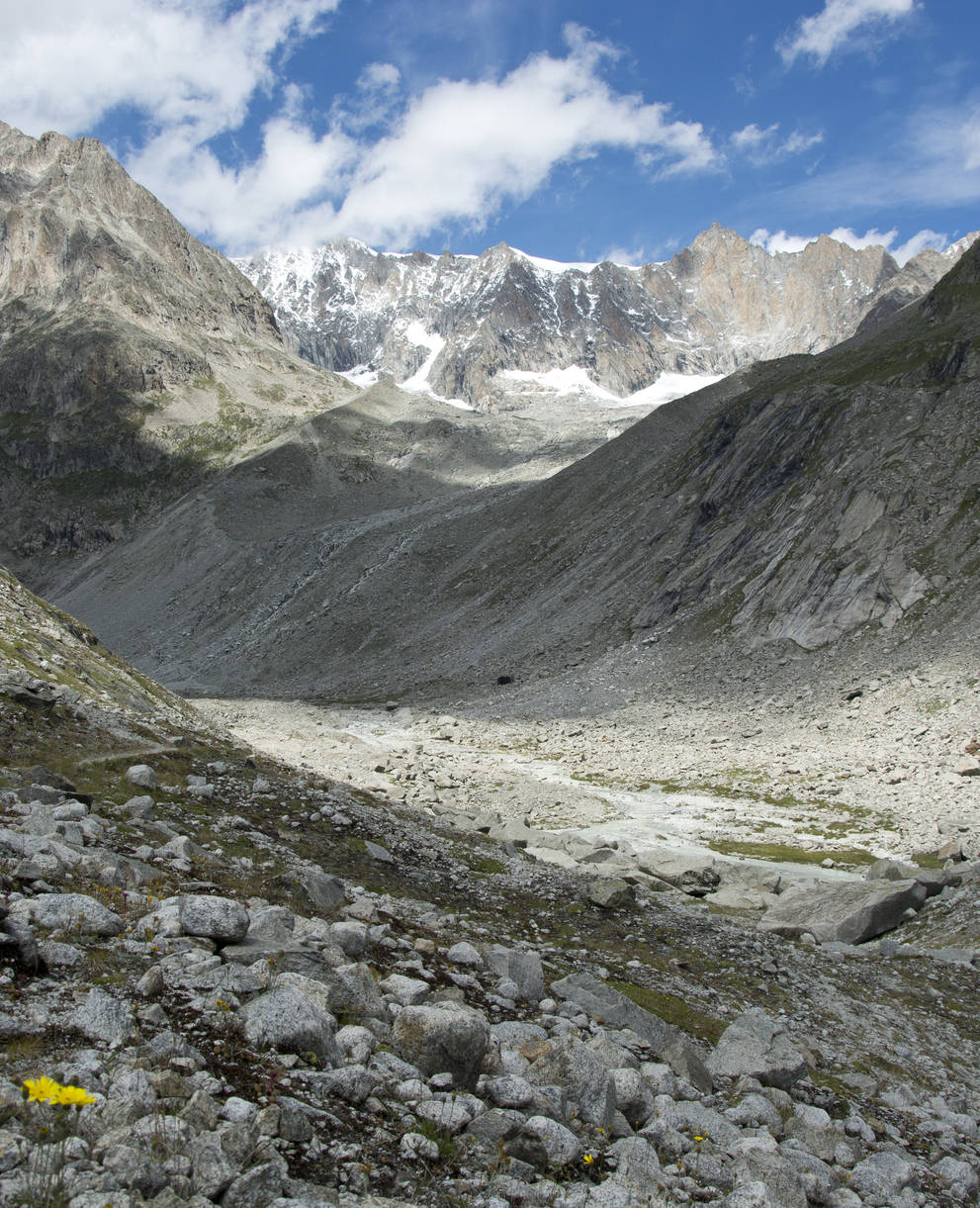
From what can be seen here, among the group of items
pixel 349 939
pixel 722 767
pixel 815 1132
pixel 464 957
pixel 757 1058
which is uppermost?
pixel 349 939

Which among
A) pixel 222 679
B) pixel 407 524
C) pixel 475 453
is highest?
pixel 475 453

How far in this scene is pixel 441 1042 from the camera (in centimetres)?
739

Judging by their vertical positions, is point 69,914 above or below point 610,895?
above

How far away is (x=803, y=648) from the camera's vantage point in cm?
5272

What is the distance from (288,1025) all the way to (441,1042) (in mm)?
1434

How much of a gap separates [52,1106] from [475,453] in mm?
156073

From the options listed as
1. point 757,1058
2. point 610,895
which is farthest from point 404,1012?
point 610,895

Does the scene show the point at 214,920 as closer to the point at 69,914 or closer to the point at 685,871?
the point at 69,914

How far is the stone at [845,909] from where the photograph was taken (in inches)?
728

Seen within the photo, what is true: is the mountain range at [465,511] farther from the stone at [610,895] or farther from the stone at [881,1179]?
the stone at [881,1179]

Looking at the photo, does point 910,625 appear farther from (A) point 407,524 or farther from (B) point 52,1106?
(A) point 407,524

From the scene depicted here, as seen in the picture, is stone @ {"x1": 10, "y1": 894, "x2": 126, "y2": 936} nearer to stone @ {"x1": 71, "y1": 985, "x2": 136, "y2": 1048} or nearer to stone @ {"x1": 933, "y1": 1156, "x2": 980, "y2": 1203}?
stone @ {"x1": 71, "y1": 985, "x2": 136, "y2": 1048}

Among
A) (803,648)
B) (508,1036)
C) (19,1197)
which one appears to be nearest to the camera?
(19,1197)

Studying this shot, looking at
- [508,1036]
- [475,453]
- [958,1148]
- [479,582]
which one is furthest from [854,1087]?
[475,453]
